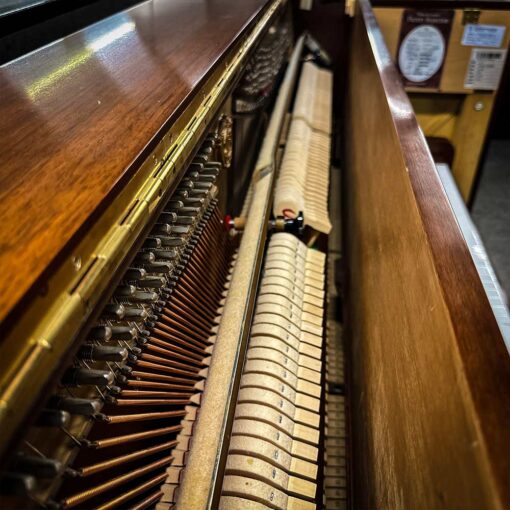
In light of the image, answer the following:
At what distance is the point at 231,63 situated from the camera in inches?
69.7

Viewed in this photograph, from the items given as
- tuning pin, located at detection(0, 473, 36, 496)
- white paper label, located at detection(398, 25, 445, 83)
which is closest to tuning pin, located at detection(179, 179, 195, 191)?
tuning pin, located at detection(0, 473, 36, 496)

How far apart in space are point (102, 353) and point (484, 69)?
427cm

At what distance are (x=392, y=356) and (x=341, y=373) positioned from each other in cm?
82

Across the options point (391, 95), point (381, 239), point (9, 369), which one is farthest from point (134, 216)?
point (391, 95)

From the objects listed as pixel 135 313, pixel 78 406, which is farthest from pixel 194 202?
pixel 78 406

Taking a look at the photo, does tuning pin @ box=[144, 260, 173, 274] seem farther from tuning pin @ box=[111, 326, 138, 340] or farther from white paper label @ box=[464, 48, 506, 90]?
white paper label @ box=[464, 48, 506, 90]

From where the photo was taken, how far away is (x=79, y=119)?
101 cm

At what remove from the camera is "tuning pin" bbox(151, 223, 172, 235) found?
1.23 m

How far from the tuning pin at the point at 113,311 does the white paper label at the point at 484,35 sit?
407 cm

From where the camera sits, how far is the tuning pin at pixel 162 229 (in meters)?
1.23

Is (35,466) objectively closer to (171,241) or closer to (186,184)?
(171,241)

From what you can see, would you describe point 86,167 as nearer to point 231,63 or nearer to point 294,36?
point 231,63

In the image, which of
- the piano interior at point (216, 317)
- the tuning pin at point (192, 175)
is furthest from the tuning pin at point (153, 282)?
the tuning pin at point (192, 175)

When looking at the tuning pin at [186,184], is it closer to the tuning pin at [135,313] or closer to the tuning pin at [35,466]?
the tuning pin at [135,313]
